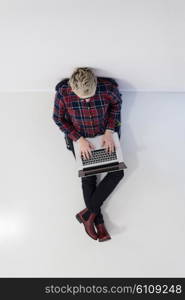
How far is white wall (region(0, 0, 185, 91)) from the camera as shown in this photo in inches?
41.2

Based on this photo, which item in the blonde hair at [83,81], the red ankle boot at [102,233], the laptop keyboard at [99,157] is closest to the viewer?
the blonde hair at [83,81]

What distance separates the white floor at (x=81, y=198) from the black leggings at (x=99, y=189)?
0.37 ft

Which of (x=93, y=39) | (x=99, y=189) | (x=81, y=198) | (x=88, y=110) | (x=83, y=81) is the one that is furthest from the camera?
(x=81, y=198)

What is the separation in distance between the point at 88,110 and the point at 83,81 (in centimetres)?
23

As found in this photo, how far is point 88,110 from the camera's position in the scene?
5.11 ft

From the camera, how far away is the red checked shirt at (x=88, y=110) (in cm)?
152

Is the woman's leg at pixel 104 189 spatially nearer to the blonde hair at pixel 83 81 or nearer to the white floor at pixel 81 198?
the white floor at pixel 81 198

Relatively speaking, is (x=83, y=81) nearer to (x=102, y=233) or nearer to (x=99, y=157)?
(x=99, y=157)

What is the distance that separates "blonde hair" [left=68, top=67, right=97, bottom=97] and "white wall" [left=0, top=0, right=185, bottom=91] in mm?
52

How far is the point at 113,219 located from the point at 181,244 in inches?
17.0

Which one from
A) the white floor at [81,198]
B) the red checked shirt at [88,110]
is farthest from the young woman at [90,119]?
the white floor at [81,198]

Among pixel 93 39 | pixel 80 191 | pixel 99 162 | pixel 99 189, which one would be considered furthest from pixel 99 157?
pixel 93 39

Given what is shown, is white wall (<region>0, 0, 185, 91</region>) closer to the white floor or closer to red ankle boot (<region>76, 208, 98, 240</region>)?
the white floor

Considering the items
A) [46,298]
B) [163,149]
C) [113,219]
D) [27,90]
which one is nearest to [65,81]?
[27,90]
